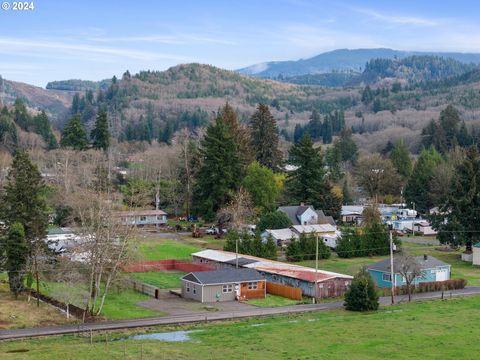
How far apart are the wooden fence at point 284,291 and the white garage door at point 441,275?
13.4 m

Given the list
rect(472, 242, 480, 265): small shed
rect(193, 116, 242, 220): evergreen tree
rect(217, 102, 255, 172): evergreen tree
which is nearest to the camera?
rect(472, 242, 480, 265): small shed

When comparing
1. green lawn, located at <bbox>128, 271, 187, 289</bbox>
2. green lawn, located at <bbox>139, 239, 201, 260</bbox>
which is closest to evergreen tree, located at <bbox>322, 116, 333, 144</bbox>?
green lawn, located at <bbox>139, 239, 201, 260</bbox>

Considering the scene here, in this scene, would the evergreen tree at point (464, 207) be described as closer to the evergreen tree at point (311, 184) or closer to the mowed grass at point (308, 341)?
the evergreen tree at point (311, 184)

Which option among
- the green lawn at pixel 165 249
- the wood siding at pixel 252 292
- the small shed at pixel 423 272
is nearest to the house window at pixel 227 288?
the wood siding at pixel 252 292

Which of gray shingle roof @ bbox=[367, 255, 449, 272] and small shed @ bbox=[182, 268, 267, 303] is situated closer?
small shed @ bbox=[182, 268, 267, 303]

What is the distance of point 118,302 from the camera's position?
154ft

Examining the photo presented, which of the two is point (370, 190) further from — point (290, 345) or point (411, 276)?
point (290, 345)

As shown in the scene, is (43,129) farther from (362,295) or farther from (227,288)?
(362,295)

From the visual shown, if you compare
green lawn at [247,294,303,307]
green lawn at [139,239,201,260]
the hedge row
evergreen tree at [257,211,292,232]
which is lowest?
green lawn at [247,294,303,307]

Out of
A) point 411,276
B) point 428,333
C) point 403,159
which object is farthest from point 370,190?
point 428,333

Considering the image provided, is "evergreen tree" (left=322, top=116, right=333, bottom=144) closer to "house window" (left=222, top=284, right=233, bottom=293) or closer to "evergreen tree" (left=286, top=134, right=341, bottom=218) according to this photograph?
"evergreen tree" (left=286, top=134, right=341, bottom=218)

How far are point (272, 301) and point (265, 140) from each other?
177 feet

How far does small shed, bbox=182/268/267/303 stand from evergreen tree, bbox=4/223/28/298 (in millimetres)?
11141

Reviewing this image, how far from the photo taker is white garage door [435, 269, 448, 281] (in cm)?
5618
